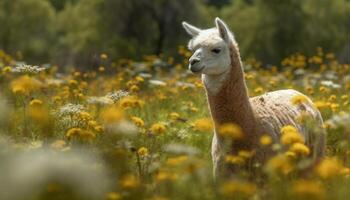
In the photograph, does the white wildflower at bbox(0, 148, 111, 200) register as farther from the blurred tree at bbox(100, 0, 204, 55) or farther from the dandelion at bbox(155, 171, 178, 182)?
the blurred tree at bbox(100, 0, 204, 55)

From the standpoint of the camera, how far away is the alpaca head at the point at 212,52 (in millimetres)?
5246

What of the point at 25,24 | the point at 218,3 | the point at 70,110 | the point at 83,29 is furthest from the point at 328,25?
the point at 70,110

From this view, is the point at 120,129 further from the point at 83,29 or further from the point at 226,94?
the point at 83,29

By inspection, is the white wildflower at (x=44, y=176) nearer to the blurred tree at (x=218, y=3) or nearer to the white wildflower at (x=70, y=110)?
the white wildflower at (x=70, y=110)

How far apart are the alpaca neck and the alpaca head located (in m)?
0.08

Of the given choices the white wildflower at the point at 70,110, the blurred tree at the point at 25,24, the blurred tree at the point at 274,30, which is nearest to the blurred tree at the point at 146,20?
the blurred tree at the point at 274,30

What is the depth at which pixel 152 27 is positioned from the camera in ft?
103

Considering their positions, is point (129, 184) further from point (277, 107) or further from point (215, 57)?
point (277, 107)

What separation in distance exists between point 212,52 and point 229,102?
1.30 ft

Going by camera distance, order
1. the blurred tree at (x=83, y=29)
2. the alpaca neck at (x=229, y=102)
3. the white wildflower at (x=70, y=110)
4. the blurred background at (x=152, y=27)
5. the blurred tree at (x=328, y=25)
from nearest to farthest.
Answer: the alpaca neck at (x=229, y=102) → the white wildflower at (x=70, y=110) → the blurred background at (x=152, y=27) → the blurred tree at (x=83, y=29) → the blurred tree at (x=328, y=25)

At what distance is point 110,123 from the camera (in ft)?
14.0

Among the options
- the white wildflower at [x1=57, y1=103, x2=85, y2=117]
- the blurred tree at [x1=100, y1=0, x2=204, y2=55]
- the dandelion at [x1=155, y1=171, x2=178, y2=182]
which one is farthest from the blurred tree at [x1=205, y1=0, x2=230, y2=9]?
the dandelion at [x1=155, y1=171, x2=178, y2=182]

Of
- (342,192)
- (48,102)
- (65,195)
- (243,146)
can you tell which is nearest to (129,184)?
(65,195)

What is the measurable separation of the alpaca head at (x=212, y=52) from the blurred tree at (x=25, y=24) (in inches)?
1592
